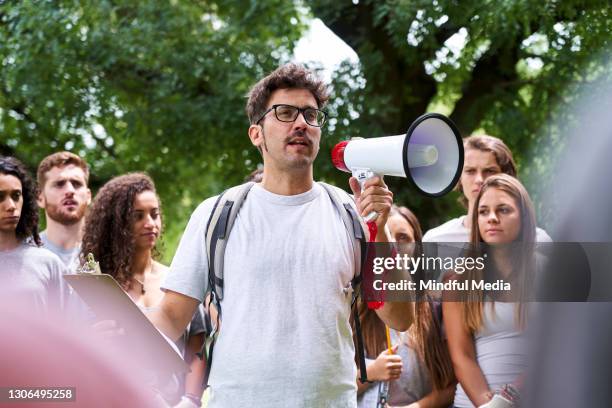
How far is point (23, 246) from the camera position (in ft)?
14.6

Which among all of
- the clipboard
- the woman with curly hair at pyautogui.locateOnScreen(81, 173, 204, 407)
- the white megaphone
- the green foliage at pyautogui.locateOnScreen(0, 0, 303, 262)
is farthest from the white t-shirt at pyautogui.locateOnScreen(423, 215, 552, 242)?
the green foliage at pyautogui.locateOnScreen(0, 0, 303, 262)

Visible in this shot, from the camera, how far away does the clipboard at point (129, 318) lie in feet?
8.45

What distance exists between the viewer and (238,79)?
8234 mm

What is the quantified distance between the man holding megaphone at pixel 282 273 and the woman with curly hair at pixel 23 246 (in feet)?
4.77

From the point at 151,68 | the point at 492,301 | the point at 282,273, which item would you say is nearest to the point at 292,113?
the point at 282,273

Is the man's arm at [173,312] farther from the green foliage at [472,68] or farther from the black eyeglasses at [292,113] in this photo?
the green foliage at [472,68]

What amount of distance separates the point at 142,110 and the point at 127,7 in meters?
1.10

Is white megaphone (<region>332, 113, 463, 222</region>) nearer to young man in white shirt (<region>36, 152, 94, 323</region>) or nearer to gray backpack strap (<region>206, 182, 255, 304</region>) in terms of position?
gray backpack strap (<region>206, 182, 255, 304</region>)

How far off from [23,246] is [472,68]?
6.02 metres

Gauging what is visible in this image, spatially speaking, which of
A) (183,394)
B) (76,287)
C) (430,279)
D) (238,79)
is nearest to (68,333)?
(76,287)

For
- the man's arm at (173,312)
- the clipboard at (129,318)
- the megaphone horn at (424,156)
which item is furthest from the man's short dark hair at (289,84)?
the clipboard at (129,318)

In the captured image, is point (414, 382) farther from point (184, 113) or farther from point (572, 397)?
point (184, 113)

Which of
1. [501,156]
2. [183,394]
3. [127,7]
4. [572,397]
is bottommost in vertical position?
[183,394]

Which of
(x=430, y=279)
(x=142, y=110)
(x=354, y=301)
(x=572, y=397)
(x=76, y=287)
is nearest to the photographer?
(x=572, y=397)
